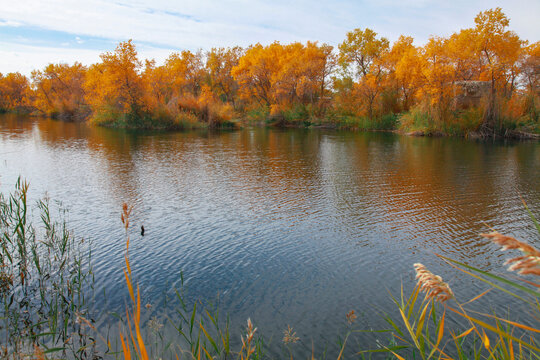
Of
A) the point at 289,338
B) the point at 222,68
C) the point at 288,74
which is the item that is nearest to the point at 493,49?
the point at 288,74

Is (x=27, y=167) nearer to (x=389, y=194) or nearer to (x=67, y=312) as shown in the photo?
(x=67, y=312)

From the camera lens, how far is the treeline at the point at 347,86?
1105 inches

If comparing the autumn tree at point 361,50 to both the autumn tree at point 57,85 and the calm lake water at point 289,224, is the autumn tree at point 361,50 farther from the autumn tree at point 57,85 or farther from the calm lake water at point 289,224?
the autumn tree at point 57,85

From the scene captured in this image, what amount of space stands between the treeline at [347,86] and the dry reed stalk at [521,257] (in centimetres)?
3033

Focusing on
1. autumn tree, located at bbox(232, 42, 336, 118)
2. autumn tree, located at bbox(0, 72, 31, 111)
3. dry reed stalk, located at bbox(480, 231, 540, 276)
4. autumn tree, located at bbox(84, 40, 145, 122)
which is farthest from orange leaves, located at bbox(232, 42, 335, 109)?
autumn tree, located at bbox(0, 72, 31, 111)

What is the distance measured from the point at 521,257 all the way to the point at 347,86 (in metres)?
41.9

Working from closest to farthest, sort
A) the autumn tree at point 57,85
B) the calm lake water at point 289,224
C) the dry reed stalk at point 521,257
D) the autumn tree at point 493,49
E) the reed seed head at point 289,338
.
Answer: the dry reed stalk at point 521,257 → the reed seed head at point 289,338 → the calm lake water at point 289,224 → the autumn tree at point 493,49 → the autumn tree at point 57,85

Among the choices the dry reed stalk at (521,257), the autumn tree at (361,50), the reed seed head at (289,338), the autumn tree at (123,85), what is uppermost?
the autumn tree at (361,50)

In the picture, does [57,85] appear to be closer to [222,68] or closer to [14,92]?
[14,92]

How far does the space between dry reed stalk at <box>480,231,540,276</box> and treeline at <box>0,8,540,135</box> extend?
30.3 meters

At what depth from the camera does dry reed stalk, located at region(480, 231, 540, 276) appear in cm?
107

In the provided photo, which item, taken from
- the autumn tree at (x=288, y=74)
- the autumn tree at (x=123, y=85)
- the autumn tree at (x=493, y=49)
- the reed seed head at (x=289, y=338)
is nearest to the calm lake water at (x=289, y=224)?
the reed seed head at (x=289, y=338)

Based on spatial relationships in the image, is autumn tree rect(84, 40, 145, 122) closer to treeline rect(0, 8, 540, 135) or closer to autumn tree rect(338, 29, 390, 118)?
treeline rect(0, 8, 540, 135)

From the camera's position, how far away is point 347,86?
41000 millimetres
